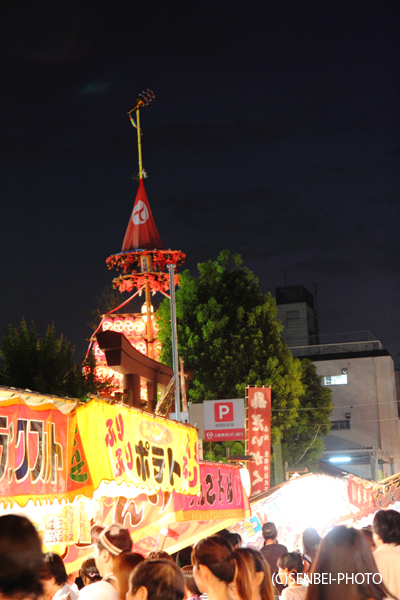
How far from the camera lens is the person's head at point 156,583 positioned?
12.6 feet

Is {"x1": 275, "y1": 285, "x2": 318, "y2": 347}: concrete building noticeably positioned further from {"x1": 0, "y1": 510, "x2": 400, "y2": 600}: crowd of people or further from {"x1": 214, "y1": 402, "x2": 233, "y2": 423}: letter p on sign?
{"x1": 0, "y1": 510, "x2": 400, "y2": 600}: crowd of people

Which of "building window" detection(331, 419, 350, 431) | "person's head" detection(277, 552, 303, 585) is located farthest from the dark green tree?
"person's head" detection(277, 552, 303, 585)

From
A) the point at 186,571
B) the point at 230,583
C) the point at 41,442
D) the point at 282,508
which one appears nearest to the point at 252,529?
the point at 282,508

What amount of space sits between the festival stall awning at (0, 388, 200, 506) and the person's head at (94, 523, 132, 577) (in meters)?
0.84

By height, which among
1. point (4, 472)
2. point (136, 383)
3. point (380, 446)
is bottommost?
point (380, 446)

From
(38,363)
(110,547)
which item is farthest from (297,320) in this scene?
(110,547)

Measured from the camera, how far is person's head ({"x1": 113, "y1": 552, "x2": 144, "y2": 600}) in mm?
4859

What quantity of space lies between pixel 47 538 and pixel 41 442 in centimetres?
132

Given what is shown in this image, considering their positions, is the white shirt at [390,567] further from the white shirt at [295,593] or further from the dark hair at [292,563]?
the dark hair at [292,563]

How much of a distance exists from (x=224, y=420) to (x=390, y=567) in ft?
50.8

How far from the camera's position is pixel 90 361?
20.9 meters

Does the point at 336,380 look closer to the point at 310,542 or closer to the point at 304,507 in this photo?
the point at 304,507

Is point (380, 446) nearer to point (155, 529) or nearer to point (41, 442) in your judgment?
point (155, 529)

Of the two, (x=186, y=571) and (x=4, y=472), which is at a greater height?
(x=4, y=472)
